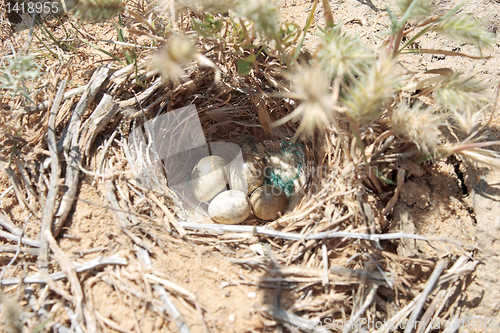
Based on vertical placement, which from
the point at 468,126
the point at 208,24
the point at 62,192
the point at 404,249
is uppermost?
the point at 208,24

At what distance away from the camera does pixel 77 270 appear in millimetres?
1233

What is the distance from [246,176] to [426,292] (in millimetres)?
1124

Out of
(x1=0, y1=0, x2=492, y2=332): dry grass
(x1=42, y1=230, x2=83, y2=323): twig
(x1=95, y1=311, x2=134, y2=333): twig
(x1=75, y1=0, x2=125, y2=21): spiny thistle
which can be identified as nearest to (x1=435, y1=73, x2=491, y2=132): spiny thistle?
(x1=0, y1=0, x2=492, y2=332): dry grass

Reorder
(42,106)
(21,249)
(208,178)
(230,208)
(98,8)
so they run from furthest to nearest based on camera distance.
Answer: (208,178) < (230,208) < (42,106) < (21,249) < (98,8)

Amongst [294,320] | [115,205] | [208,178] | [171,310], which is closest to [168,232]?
[115,205]

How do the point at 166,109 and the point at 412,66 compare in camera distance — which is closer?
the point at 412,66

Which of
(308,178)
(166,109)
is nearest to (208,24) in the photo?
(166,109)

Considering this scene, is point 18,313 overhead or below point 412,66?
below

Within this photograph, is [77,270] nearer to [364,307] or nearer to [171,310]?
[171,310]

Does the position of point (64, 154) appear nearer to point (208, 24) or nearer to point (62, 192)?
point (62, 192)

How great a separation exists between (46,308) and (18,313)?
11 cm

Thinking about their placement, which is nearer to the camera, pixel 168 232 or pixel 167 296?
pixel 167 296

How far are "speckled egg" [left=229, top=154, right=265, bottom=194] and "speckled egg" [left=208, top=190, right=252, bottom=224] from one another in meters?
0.14

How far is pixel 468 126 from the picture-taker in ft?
3.73
